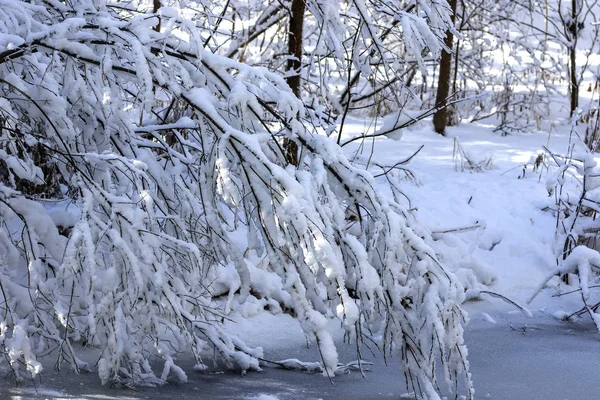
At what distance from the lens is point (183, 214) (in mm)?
3525

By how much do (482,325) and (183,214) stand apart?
2.10m

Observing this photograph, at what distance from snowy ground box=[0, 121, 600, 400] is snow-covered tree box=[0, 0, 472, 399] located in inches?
7.1

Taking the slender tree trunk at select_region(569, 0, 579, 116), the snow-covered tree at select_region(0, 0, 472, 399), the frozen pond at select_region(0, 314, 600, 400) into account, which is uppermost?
the slender tree trunk at select_region(569, 0, 579, 116)

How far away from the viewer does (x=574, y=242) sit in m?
5.51

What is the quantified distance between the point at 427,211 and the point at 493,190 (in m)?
0.90

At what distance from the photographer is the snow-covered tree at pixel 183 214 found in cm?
273

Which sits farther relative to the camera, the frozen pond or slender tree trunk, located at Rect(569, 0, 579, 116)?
slender tree trunk, located at Rect(569, 0, 579, 116)

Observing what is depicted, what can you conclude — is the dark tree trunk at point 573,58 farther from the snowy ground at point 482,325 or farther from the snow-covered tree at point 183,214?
the snow-covered tree at point 183,214

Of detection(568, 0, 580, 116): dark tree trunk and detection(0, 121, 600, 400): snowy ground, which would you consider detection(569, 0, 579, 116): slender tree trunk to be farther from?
detection(0, 121, 600, 400): snowy ground

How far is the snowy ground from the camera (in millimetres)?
3426

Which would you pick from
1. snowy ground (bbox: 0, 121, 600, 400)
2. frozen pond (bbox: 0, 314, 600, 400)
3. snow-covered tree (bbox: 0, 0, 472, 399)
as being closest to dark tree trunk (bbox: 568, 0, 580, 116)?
snowy ground (bbox: 0, 121, 600, 400)

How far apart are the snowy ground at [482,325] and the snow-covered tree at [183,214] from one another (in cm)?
18

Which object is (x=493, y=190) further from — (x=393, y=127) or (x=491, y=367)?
(x=393, y=127)

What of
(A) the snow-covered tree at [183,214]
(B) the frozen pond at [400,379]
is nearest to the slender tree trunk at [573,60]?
(B) the frozen pond at [400,379]
